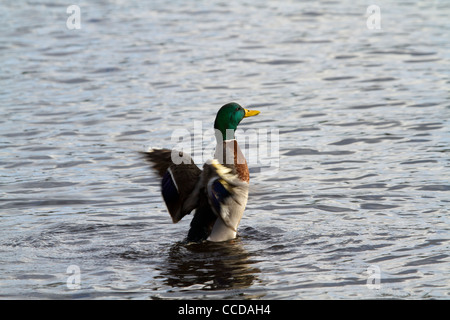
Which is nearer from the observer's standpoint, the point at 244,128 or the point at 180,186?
the point at 180,186

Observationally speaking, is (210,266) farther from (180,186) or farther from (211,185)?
(180,186)

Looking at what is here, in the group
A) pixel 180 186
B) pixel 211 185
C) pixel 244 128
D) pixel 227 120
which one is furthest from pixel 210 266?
pixel 244 128

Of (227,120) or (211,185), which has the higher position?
(227,120)

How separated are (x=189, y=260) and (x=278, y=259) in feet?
2.35

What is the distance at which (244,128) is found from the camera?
38.2 feet

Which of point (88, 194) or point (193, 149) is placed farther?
point (193, 149)

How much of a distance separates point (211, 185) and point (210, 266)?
63 centimetres

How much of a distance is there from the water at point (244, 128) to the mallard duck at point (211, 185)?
208mm

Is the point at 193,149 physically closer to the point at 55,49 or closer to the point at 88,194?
the point at 88,194

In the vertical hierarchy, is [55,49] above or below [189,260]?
above

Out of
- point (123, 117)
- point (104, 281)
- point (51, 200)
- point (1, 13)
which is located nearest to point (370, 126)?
point (123, 117)

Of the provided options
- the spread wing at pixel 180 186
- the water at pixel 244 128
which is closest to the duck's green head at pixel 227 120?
the spread wing at pixel 180 186

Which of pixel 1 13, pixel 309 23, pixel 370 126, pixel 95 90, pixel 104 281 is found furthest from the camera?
pixel 1 13

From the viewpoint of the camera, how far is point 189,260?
7.04 metres
